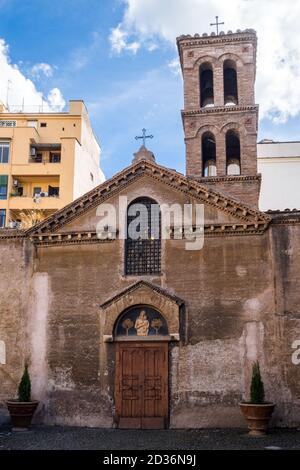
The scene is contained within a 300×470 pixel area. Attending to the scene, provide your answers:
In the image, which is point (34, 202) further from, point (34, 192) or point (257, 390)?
point (257, 390)

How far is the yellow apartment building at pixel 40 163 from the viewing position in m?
40.8

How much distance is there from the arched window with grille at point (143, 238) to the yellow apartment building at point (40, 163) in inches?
735

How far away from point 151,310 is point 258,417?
17.1 ft

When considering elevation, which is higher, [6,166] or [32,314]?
[6,166]

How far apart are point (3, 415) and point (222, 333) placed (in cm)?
819

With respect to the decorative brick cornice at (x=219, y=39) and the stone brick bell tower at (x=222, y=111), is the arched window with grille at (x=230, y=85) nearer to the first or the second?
the stone brick bell tower at (x=222, y=111)

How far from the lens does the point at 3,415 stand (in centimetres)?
2031

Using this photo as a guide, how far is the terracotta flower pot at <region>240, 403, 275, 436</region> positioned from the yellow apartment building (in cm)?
2463

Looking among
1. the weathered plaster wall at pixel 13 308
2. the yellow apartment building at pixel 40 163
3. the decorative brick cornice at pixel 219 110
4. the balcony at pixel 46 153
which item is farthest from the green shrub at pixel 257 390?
the balcony at pixel 46 153
